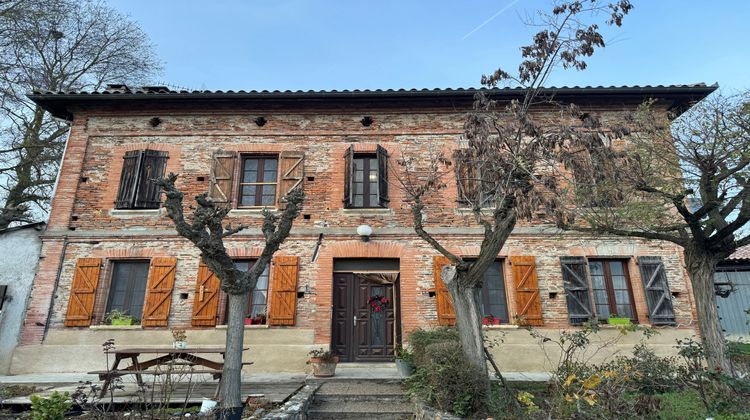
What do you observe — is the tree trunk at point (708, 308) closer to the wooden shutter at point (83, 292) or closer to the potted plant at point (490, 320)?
the potted plant at point (490, 320)

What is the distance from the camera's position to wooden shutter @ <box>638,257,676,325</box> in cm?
883

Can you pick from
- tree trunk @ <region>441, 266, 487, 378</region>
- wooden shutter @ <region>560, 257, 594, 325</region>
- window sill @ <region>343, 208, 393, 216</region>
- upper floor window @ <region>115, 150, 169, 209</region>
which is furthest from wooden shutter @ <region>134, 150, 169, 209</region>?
wooden shutter @ <region>560, 257, 594, 325</region>

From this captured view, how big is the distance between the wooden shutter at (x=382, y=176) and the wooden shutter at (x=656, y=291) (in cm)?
631

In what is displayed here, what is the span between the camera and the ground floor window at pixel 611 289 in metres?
9.14

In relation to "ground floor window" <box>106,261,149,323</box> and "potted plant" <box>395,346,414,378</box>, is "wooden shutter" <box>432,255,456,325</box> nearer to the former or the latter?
"potted plant" <box>395,346,414,378</box>

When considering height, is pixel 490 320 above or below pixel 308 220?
below

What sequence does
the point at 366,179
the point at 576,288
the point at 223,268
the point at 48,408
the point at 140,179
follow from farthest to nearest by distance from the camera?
the point at 366,179, the point at 140,179, the point at 576,288, the point at 223,268, the point at 48,408

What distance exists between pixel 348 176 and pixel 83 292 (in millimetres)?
6686

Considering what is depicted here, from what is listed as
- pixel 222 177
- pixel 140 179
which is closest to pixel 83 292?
pixel 140 179

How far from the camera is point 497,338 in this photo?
28.8 ft

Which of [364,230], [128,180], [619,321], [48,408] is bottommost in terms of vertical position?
[48,408]

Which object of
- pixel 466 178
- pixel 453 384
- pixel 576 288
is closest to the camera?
pixel 453 384

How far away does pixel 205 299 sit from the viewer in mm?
8914

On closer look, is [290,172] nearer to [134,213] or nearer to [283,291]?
[283,291]
